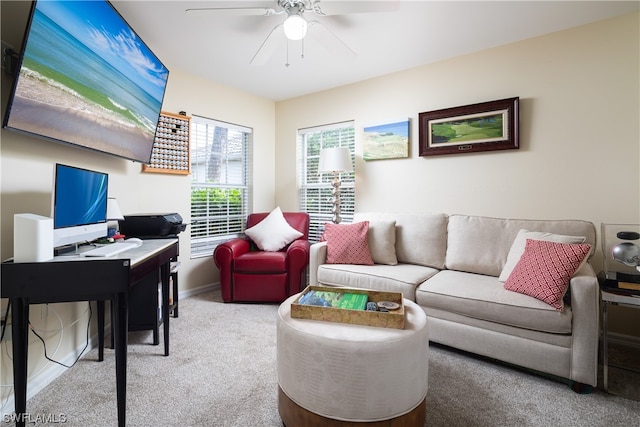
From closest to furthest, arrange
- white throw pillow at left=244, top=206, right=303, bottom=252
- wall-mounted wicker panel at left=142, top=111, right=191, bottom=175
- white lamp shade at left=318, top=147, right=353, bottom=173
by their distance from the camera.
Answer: wall-mounted wicker panel at left=142, top=111, right=191, bottom=175
white lamp shade at left=318, top=147, right=353, bottom=173
white throw pillow at left=244, top=206, right=303, bottom=252

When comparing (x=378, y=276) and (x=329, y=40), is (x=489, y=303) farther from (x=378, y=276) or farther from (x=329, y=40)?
(x=329, y=40)

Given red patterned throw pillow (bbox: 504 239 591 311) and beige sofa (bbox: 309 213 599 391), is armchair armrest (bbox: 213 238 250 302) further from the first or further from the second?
red patterned throw pillow (bbox: 504 239 591 311)

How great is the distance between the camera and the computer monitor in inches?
62.0

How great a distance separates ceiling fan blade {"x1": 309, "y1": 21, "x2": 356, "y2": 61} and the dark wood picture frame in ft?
4.10

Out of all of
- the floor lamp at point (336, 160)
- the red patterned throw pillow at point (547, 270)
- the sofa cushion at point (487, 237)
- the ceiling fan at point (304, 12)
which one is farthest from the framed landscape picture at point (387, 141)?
the red patterned throw pillow at point (547, 270)

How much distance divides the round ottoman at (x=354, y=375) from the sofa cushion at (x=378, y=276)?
98cm

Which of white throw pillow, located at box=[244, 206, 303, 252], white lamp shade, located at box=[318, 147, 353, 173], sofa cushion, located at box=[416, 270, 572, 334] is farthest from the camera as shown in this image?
white throw pillow, located at box=[244, 206, 303, 252]

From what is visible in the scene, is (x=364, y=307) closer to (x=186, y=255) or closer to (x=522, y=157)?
(x=522, y=157)

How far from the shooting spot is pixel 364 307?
1568mm

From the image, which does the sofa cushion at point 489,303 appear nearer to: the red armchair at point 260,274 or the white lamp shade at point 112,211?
the red armchair at point 260,274

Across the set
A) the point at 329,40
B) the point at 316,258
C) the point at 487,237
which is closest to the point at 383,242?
the point at 316,258

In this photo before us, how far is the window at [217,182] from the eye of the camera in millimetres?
3646

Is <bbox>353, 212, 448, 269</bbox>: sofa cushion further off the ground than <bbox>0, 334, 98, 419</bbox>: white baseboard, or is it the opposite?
<bbox>353, 212, 448, 269</bbox>: sofa cushion

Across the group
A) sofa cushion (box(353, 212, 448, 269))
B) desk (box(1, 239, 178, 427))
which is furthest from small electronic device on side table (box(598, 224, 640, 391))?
desk (box(1, 239, 178, 427))
